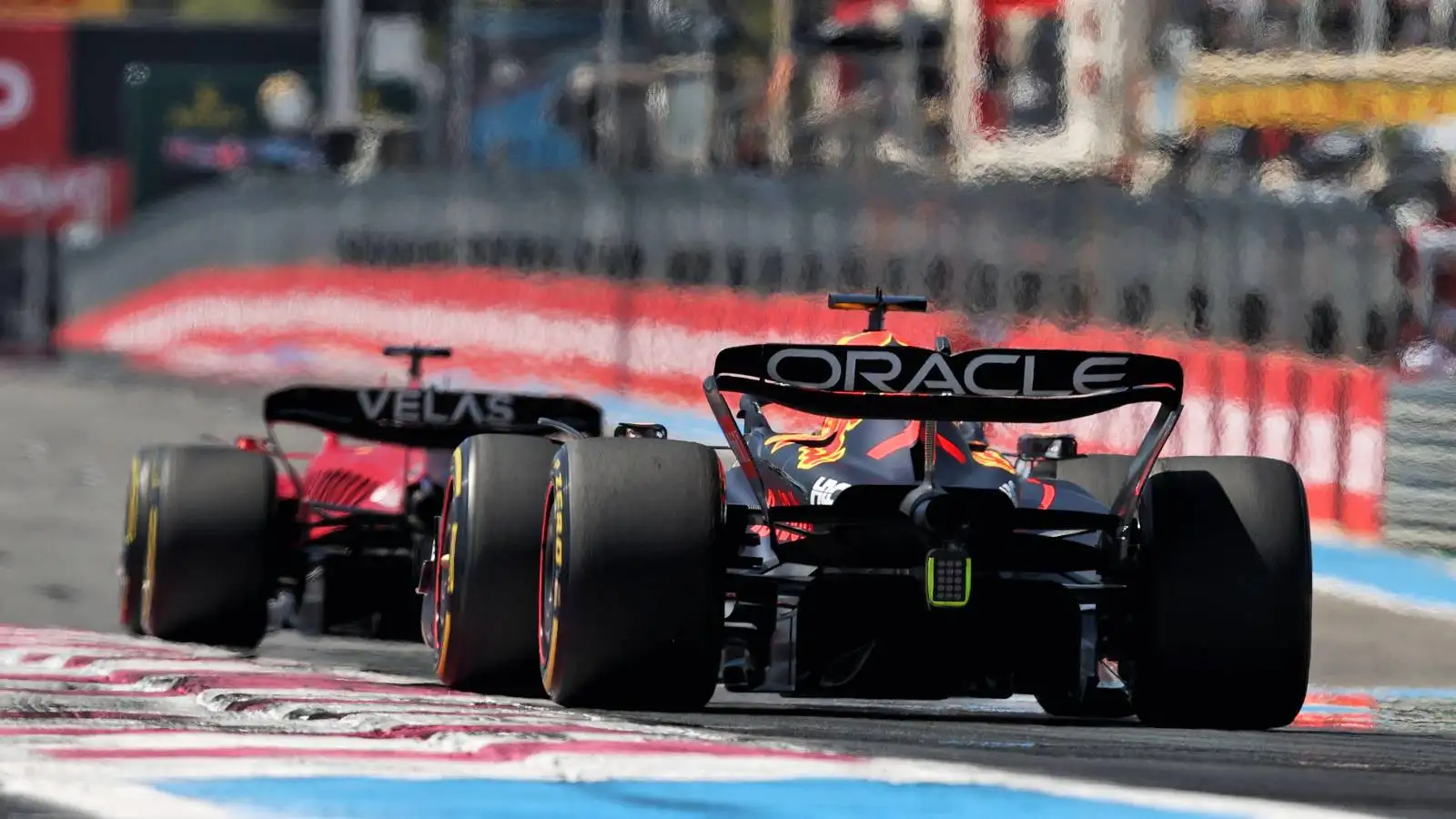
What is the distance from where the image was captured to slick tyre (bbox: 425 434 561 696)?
8.55 metres

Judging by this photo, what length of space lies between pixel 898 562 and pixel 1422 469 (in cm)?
766

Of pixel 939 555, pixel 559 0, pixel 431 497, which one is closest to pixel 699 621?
pixel 939 555

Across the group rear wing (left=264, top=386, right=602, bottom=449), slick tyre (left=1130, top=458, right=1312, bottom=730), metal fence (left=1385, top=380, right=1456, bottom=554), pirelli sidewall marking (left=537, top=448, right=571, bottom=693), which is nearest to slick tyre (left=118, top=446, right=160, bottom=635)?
rear wing (left=264, top=386, right=602, bottom=449)

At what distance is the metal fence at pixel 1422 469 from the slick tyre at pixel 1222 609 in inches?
276

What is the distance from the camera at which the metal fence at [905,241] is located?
54.4ft

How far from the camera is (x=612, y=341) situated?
26578mm

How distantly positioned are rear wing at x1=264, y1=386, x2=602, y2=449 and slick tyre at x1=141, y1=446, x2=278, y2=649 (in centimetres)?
39

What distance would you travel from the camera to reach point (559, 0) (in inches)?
2379

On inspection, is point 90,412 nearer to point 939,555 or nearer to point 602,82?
point 602,82

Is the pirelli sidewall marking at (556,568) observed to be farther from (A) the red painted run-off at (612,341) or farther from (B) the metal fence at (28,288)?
(B) the metal fence at (28,288)

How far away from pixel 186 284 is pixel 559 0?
2252 cm

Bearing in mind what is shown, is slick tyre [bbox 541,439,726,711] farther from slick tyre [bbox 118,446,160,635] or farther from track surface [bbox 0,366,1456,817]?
slick tyre [bbox 118,446,160,635]

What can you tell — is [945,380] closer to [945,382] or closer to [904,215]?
[945,382]

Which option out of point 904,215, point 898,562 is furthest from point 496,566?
point 904,215
